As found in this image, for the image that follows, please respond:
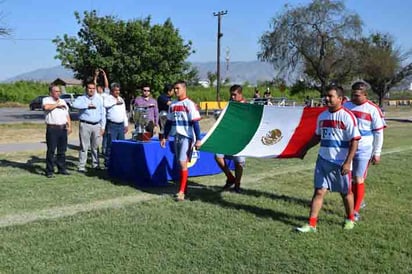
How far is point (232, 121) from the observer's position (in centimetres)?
868

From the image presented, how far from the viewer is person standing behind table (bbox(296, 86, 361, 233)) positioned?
6020mm

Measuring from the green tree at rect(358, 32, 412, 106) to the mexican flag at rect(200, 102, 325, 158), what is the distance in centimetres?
3818

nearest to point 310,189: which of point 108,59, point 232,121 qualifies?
point 232,121

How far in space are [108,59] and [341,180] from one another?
22705mm

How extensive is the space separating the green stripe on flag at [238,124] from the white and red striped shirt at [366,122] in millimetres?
2119

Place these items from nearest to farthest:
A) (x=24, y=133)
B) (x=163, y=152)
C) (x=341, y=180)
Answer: (x=341, y=180) → (x=163, y=152) → (x=24, y=133)

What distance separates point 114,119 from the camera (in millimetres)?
10703

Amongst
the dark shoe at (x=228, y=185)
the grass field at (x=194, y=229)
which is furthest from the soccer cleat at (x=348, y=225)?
the dark shoe at (x=228, y=185)

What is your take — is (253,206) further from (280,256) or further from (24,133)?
(24,133)

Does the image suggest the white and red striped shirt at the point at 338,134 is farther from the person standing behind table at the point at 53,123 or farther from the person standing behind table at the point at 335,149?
the person standing behind table at the point at 53,123

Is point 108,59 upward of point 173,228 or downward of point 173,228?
upward

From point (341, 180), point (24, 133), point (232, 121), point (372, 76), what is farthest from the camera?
point (372, 76)

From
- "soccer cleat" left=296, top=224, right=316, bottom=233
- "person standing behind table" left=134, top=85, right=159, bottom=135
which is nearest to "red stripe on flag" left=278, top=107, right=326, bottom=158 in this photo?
"soccer cleat" left=296, top=224, right=316, bottom=233

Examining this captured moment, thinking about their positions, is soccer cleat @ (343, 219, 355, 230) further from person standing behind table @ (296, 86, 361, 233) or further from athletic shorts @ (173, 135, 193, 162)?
athletic shorts @ (173, 135, 193, 162)
